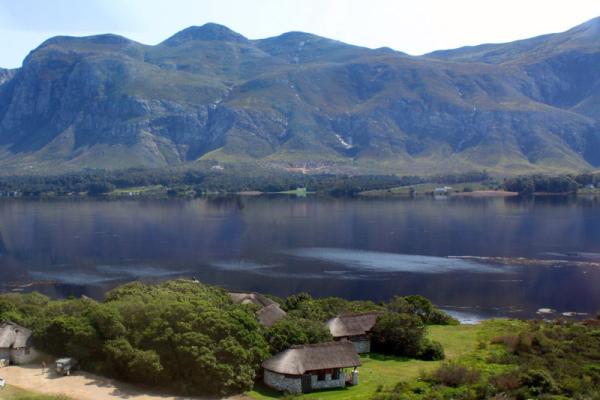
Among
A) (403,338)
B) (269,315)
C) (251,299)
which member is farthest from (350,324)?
(251,299)

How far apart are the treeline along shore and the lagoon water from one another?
27.1 metres

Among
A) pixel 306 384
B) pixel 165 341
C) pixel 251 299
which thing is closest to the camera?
pixel 306 384

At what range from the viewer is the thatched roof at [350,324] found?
180 ft

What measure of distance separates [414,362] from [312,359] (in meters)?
10.1

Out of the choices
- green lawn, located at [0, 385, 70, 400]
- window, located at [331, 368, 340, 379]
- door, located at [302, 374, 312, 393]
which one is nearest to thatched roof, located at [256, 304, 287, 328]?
door, located at [302, 374, 312, 393]

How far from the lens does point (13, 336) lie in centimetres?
5112

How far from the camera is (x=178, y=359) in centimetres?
4497

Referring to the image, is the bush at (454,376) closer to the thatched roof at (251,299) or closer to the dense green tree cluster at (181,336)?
the dense green tree cluster at (181,336)

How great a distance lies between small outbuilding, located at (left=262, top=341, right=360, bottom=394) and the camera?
4472 cm

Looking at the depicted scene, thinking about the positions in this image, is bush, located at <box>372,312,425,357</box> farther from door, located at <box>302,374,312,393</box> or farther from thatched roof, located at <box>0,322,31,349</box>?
thatched roof, located at <box>0,322,31,349</box>

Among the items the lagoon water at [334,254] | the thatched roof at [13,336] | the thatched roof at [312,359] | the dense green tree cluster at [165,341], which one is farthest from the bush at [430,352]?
the thatched roof at [13,336]

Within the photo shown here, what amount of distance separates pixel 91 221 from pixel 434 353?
143 metres

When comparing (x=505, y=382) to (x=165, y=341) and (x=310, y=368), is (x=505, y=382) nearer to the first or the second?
(x=310, y=368)

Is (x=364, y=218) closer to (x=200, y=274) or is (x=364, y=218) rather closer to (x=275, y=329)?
(x=200, y=274)
